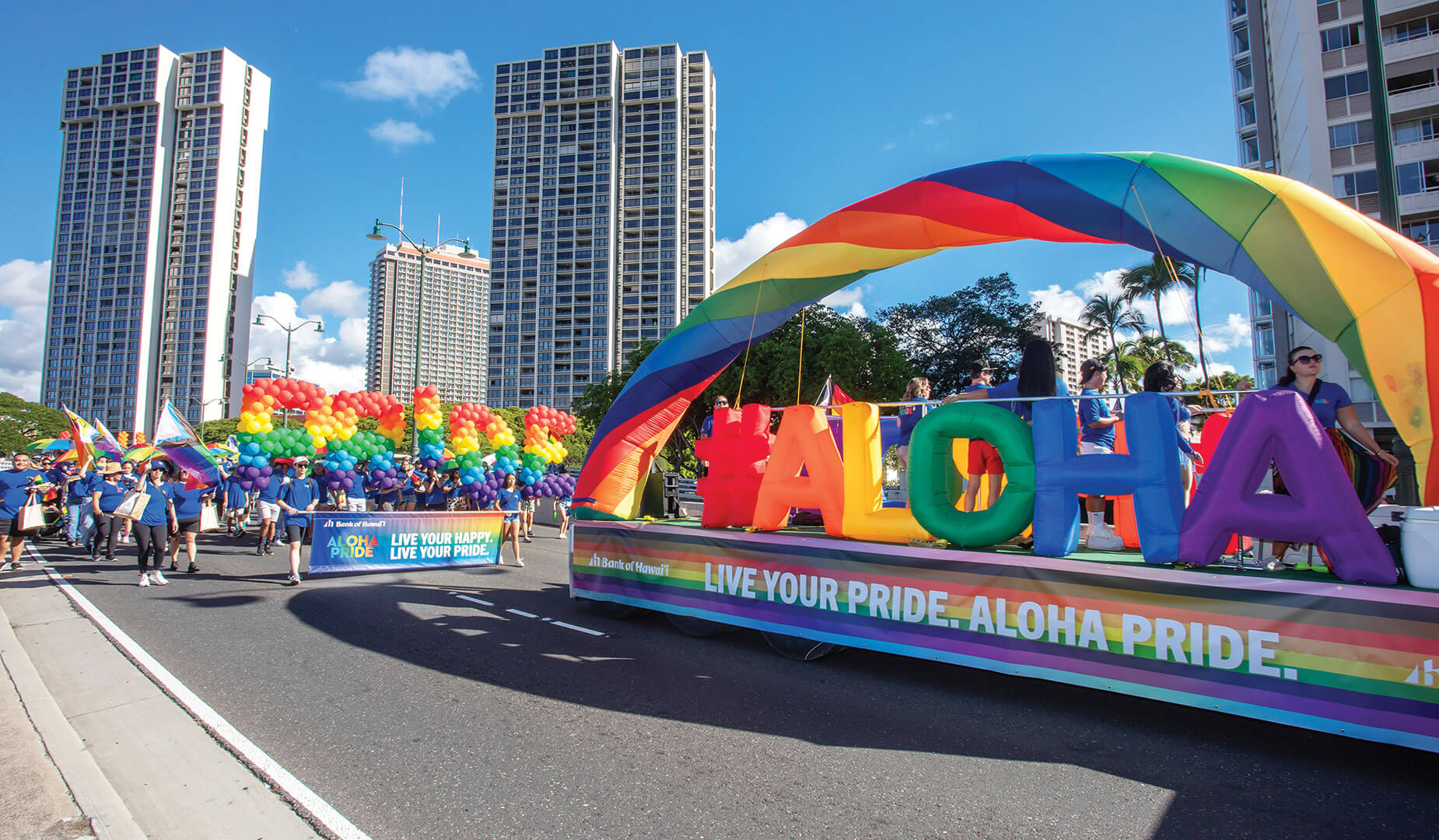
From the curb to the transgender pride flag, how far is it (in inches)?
381

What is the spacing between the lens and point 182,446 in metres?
14.3

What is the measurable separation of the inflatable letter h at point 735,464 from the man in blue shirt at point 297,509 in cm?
679

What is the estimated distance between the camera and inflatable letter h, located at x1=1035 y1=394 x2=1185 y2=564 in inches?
183

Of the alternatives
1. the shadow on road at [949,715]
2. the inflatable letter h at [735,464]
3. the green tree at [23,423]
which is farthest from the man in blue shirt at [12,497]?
the green tree at [23,423]

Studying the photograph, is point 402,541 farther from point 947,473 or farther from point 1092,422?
point 1092,422

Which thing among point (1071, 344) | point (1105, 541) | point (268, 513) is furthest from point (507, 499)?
point (1071, 344)

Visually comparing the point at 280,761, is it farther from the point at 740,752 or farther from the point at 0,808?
the point at 740,752

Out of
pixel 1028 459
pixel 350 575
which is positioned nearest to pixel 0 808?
pixel 1028 459

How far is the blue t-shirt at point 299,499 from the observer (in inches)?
413

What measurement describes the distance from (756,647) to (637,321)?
4547 inches

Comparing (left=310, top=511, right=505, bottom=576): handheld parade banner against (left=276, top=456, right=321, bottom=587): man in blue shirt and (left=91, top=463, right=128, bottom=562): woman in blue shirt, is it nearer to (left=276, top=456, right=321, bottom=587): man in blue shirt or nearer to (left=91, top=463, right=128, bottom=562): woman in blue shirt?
(left=276, top=456, right=321, bottom=587): man in blue shirt

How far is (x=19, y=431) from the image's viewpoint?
168ft

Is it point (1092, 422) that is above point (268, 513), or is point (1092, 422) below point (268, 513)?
above

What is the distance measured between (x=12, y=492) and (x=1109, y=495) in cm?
1496
